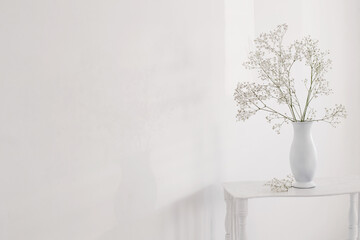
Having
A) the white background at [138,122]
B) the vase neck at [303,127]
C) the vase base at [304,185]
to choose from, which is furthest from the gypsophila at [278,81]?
the vase base at [304,185]

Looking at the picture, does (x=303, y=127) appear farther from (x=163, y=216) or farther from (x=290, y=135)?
(x=163, y=216)

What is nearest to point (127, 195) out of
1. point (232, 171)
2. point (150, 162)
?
point (150, 162)

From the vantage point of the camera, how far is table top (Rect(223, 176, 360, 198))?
1950 millimetres

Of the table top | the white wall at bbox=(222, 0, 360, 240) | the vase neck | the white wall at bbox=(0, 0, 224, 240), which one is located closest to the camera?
the white wall at bbox=(0, 0, 224, 240)

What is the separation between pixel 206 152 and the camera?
7.51 ft

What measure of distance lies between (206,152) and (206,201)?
242 mm

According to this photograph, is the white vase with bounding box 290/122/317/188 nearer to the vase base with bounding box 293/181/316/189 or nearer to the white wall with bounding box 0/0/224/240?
the vase base with bounding box 293/181/316/189

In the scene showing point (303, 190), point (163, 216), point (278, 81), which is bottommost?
point (163, 216)

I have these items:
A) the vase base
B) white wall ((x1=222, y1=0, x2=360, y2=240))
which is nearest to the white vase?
the vase base

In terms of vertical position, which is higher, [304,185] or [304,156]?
[304,156]

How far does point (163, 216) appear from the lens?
2.17m

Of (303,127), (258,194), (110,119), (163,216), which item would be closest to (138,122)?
(110,119)

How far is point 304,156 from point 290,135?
0.50 metres

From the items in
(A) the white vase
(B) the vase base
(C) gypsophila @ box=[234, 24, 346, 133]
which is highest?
(C) gypsophila @ box=[234, 24, 346, 133]
